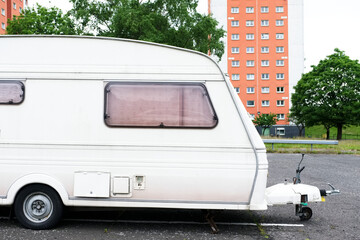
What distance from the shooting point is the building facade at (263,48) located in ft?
211

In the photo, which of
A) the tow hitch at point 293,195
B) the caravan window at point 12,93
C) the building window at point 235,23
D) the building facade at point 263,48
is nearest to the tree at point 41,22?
the caravan window at point 12,93

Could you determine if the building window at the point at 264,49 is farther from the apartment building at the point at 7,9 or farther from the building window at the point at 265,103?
the apartment building at the point at 7,9

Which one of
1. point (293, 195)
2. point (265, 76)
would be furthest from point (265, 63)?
point (293, 195)

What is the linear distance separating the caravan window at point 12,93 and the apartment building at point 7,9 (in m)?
65.9

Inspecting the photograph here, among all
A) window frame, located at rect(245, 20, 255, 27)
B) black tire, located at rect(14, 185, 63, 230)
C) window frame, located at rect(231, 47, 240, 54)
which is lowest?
black tire, located at rect(14, 185, 63, 230)

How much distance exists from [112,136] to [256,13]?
6517 cm

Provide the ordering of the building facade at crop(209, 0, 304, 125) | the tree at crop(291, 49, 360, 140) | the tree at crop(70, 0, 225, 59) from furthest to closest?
1. the building facade at crop(209, 0, 304, 125)
2. the tree at crop(291, 49, 360, 140)
3. the tree at crop(70, 0, 225, 59)

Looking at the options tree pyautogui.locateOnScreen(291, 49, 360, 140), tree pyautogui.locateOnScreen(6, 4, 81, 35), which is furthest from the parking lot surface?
tree pyautogui.locateOnScreen(291, 49, 360, 140)

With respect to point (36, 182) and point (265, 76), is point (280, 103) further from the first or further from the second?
point (36, 182)

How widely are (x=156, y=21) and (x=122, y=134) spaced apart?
85.2 feet

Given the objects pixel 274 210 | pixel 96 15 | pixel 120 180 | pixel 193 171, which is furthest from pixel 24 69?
pixel 96 15

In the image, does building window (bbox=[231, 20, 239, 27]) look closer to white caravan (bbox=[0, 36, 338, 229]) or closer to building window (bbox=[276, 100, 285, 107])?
building window (bbox=[276, 100, 285, 107])

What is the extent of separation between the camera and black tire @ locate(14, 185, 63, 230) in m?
5.20

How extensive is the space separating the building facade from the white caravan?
2383 inches
